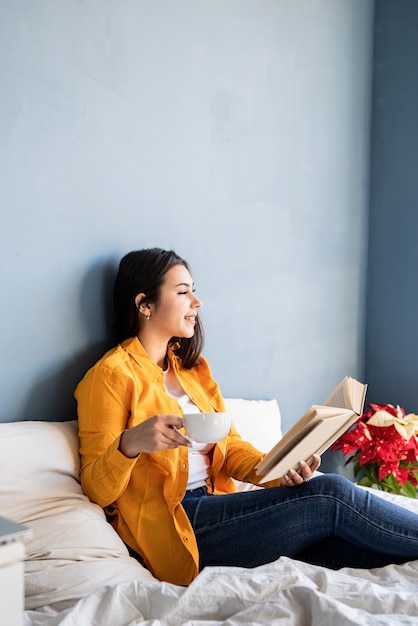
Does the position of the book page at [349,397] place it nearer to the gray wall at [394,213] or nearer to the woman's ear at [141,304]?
the woman's ear at [141,304]

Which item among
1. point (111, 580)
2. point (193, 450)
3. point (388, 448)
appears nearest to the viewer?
point (111, 580)

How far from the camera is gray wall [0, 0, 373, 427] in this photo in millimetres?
1789

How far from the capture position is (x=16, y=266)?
1754 mm

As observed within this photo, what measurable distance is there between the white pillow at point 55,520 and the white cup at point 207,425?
0.35 metres

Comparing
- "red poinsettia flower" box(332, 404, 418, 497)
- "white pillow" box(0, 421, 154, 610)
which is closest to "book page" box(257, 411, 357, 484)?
"white pillow" box(0, 421, 154, 610)

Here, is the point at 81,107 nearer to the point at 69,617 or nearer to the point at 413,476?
the point at 69,617

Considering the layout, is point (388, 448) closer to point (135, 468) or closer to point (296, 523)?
point (296, 523)

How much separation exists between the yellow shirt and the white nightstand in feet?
1.70

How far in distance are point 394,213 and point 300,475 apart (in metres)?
1.81

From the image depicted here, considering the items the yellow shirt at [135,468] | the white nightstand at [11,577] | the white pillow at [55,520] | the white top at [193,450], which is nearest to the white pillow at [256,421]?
the white top at [193,450]

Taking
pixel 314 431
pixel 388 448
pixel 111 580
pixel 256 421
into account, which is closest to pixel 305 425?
pixel 314 431

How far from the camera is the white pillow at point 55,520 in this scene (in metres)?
1.42

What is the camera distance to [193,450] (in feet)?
6.35

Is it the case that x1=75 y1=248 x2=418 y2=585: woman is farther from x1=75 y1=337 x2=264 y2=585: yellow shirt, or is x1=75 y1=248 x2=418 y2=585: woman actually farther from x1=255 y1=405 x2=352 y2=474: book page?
x1=255 y1=405 x2=352 y2=474: book page
